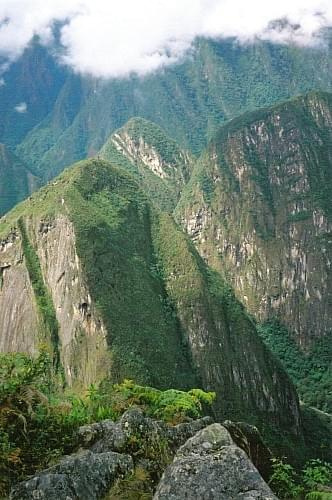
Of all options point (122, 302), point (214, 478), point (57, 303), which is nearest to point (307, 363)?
point (122, 302)

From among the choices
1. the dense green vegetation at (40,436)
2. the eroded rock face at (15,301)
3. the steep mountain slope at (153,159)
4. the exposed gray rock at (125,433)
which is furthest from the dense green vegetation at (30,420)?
the steep mountain slope at (153,159)

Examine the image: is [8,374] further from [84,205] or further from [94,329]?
[84,205]

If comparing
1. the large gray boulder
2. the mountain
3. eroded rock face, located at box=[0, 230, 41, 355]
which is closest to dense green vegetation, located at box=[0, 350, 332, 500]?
the large gray boulder

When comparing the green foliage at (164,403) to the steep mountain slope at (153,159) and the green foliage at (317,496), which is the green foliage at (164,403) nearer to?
the green foliage at (317,496)

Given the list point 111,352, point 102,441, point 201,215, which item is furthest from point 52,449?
point 201,215

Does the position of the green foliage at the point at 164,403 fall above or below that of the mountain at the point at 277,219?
below
